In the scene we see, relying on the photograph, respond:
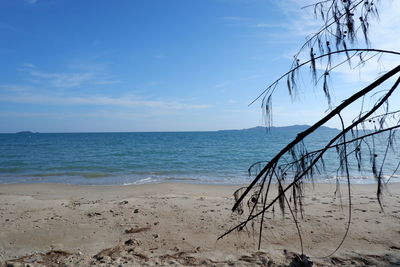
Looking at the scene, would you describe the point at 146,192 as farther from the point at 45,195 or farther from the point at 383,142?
the point at 383,142

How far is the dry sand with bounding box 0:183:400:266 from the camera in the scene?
3857mm

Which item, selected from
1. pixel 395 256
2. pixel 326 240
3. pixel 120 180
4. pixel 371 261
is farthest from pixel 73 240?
pixel 120 180

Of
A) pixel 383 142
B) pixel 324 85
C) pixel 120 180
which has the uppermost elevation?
pixel 324 85

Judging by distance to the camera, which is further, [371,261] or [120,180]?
[120,180]

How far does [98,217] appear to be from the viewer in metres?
5.67

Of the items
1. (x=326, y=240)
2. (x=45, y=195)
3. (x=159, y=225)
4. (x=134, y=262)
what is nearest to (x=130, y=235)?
(x=159, y=225)

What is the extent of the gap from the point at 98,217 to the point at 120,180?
6.65 m

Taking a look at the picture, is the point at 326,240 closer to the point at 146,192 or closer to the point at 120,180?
the point at 146,192

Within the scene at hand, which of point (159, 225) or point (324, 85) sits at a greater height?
point (324, 85)

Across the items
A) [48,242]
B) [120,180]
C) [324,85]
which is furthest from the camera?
[120,180]

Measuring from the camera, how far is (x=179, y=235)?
480cm

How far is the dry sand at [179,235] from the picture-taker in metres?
3.86

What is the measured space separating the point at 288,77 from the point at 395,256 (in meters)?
3.86

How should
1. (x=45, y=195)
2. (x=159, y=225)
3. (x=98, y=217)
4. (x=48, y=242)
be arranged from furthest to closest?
(x=45, y=195) < (x=98, y=217) < (x=159, y=225) < (x=48, y=242)
